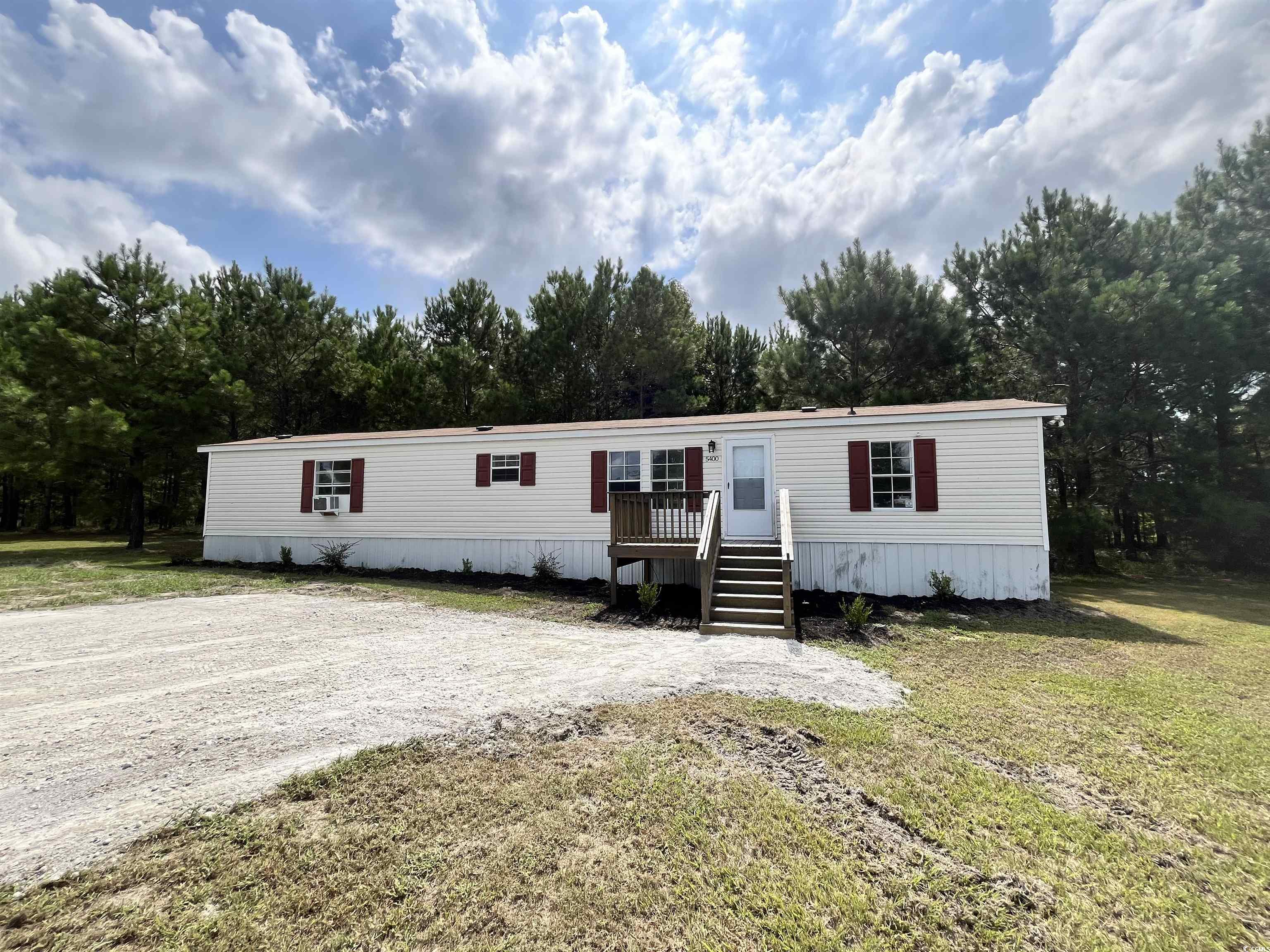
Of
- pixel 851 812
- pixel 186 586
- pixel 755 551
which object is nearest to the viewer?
pixel 851 812

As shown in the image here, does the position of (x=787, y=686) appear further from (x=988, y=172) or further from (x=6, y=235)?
(x=6, y=235)

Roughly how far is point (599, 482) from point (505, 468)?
2261 millimetres

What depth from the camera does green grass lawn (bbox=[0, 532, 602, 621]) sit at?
26.7ft

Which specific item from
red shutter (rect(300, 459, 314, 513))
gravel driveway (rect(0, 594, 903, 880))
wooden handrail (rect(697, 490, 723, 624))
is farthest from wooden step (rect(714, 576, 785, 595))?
red shutter (rect(300, 459, 314, 513))

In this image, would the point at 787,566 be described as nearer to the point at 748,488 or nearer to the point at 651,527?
the point at 651,527

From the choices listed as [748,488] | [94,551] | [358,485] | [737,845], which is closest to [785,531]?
[748,488]

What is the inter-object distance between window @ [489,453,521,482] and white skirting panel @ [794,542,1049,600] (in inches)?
237

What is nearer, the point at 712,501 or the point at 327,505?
the point at 712,501

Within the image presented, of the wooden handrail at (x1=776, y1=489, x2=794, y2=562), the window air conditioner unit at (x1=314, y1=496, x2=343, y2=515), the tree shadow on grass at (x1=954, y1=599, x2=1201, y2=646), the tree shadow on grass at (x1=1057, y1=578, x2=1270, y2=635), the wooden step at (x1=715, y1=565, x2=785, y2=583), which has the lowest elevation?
the tree shadow on grass at (x1=1057, y1=578, x2=1270, y2=635)

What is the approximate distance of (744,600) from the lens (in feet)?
24.5

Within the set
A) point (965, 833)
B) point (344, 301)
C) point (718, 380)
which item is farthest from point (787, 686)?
point (344, 301)

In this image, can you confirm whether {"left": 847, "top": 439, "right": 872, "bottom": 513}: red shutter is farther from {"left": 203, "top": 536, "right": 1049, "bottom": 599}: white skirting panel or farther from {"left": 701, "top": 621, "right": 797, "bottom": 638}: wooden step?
{"left": 701, "top": 621, "right": 797, "bottom": 638}: wooden step

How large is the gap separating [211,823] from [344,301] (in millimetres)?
25183

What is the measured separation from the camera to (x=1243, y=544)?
13531mm
